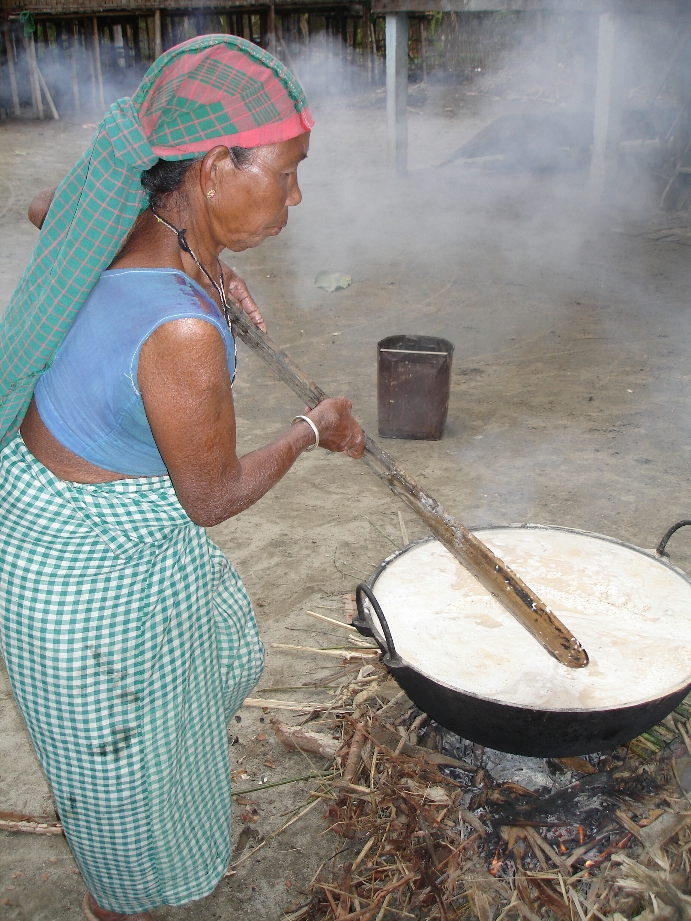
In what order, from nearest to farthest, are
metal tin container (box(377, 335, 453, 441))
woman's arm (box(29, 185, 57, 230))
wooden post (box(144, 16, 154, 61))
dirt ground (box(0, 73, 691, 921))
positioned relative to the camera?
woman's arm (box(29, 185, 57, 230)) < dirt ground (box(0, 73, 691, 921)) < metal tin container (box(377, 335, 453, 441)) < wooden post (box(144, 16, 154, 61))

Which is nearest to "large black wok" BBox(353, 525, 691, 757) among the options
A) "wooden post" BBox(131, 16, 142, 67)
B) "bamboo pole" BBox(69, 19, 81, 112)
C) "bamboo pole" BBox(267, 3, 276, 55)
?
"bamboo pole" BBox(267, 3, 276, 55)

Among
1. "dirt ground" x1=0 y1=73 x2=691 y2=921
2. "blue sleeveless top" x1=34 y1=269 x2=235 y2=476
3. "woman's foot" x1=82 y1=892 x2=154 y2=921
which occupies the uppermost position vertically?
"blue sleeveless top" x1=34 y1=269 x2=235 y2=476

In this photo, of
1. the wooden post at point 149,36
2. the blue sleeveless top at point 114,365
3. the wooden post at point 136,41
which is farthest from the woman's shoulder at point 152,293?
the wooden post at point 136,41

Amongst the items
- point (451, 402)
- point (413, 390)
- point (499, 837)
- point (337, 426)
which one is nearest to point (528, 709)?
point (499, 837)

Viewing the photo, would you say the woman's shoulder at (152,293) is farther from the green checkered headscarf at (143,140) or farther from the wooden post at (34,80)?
the wooden post at (34,80)

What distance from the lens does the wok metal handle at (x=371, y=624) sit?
1.80m

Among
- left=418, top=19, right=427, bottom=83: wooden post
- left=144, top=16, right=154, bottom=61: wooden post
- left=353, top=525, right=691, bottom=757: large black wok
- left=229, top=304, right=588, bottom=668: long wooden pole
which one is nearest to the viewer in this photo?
left=353, top=525, right=691, bottom=757: large black wok

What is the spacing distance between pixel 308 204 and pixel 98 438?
29.6 feet

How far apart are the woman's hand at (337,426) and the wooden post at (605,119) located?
299 inches

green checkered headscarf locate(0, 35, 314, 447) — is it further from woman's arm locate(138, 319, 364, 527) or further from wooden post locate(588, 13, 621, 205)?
wooden post locate(588, 13, 621, 205)

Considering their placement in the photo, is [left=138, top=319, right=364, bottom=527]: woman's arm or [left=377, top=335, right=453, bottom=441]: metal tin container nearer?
[left=138, top=319, right=364, bottom=527]: woman's arm

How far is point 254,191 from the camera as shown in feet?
4.76

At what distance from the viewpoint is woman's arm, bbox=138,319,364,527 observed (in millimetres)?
1318

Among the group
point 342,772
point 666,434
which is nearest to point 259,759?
point 342,772
